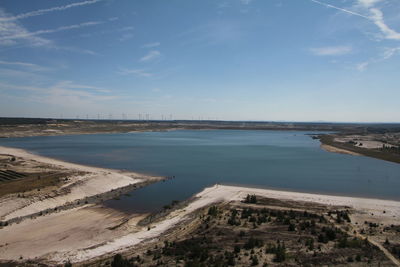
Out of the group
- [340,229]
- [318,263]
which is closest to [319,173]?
[340,229]

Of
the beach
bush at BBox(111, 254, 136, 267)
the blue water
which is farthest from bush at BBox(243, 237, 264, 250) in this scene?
the blue water

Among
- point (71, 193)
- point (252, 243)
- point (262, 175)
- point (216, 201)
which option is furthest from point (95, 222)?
point (262, 175)

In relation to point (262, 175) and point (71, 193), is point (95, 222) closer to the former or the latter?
point (71, 193)

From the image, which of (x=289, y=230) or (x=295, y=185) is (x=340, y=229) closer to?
(x=289, y=230)

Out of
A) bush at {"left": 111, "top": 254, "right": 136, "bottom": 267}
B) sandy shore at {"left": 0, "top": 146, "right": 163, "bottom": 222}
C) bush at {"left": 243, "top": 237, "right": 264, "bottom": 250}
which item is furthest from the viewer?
sandy shore at {"left": 0, "top": 146, "right": 163, "bottom": 222}

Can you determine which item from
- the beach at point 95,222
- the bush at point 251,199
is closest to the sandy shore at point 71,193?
the beach at point 95,222

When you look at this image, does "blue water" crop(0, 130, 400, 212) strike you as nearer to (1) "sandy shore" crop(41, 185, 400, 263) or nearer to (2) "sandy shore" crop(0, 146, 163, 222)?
(1) "sandy shore" crop(41, 185, 400, 263)

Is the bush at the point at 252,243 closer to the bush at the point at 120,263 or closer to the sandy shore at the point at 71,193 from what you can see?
the bush at the point at 120,263

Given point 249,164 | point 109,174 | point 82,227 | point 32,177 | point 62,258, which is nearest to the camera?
point 62,258

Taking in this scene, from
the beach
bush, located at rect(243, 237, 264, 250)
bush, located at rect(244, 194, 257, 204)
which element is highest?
bush, located at rect(243, 237, 264, 250)
